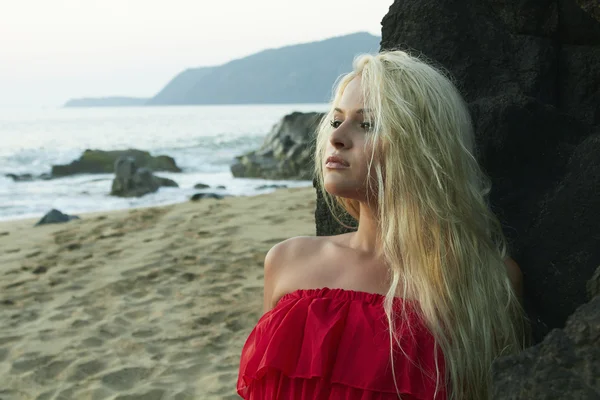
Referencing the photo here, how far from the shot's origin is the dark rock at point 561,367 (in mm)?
1405

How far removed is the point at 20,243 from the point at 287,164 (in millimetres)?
10340

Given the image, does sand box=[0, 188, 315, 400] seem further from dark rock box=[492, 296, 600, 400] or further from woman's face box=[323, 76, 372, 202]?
dark rock box=[492, 296, 600, 400]

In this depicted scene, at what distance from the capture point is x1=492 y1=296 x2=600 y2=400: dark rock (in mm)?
1405

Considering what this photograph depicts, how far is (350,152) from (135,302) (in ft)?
10.9

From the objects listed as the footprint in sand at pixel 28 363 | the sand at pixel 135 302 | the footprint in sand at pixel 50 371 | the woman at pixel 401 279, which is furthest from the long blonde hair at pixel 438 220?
the footprint in sand at pixel 28 363

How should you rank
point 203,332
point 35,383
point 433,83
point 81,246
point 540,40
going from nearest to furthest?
1. point 433,83
2. point 540,40
3. point 35,383
4. point 203,332
5. point 81,246

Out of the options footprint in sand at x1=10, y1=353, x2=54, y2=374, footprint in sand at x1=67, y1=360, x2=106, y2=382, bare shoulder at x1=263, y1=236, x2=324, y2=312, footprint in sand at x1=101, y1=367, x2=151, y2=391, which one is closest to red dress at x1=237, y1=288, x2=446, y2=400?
bare shoulder at x1=263, y1=236, x2=324, y2=312

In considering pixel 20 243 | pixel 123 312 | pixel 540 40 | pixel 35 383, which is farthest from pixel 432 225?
pixel 20 243

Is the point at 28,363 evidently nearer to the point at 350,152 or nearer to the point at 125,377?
the point at 125,377

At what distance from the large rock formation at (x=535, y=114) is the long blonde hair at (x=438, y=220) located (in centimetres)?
18

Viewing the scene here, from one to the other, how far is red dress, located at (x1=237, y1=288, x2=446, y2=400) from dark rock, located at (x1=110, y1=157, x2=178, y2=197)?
11.5 metres

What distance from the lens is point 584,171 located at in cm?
207

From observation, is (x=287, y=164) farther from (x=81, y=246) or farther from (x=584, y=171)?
(x=584, y=171)

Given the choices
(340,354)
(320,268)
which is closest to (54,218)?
(320,268)
